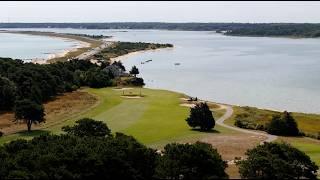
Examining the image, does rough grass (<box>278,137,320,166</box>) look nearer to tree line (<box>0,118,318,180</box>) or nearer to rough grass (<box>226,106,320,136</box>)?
rough grass (<box>226,106,320,136</box>)

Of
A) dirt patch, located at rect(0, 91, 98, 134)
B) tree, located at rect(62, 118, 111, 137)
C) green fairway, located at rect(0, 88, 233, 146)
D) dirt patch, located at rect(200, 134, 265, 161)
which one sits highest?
tree, located at rect(62, 118, 111, 137)

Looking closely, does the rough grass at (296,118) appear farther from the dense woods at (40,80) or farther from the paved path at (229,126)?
the dense woods at (40,80)

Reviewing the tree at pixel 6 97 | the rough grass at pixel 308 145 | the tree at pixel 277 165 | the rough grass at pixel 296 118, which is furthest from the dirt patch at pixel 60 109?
the tree at pixel 277 165

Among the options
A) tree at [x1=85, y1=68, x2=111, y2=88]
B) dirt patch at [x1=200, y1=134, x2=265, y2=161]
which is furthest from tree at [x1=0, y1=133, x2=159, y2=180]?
tree at [x1=85, y1=68, x2=111, y2=88]

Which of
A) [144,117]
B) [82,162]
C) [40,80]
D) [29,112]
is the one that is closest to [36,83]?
[40,80]

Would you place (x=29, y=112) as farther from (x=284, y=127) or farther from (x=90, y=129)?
(x=284, y=127)

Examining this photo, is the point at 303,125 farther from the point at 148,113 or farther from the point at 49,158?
the point at 49,158
